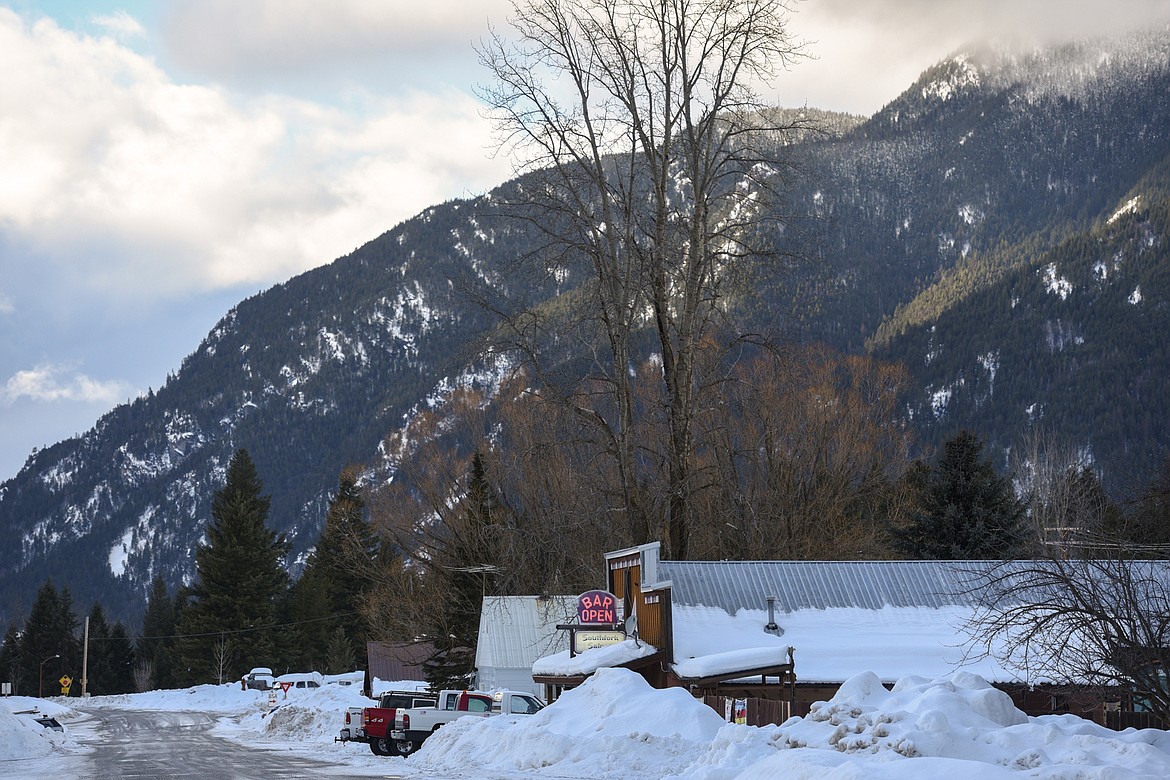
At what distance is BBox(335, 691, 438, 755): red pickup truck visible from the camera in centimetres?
3266

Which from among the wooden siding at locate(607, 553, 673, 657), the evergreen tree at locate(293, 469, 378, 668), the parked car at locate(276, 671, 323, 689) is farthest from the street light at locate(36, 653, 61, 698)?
the wooden siding at locate(607, 553, 673, 657)

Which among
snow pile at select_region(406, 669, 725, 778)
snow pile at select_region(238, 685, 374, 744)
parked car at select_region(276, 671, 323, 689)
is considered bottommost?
parked car at select_region(276, 671, 323, 689)

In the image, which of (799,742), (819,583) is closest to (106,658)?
(819,583)

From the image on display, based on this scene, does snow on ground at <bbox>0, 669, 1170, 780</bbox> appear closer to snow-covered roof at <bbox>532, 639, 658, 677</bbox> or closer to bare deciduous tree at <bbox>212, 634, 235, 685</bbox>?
snow-covered roof at <bbox>532, 639, 658, 677</bbox>

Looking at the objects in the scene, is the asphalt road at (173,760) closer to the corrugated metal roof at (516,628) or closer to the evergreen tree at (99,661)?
the corrugated metal roof at (516,628)

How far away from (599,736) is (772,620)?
1031cm

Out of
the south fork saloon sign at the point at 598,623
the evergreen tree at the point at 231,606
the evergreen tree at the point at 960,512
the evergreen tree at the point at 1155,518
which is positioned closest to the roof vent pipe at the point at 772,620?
the south fork saloon sign at the point at 598,623

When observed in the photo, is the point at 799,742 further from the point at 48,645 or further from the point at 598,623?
the point at 48,645

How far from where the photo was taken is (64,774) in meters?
24.9

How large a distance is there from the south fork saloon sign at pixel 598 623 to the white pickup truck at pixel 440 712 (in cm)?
206

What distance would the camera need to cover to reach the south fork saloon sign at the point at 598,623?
109 ft

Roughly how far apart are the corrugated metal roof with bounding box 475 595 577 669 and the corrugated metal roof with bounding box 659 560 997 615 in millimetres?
13503

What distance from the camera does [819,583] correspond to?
33.8m

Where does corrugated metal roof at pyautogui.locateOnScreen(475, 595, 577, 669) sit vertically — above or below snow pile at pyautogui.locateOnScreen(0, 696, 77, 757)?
above
